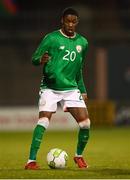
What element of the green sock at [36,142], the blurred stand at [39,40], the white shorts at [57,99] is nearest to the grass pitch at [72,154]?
the green sock at [36,142]

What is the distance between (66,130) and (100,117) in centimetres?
234

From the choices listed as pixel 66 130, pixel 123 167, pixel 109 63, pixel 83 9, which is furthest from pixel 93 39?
pixel 123 167

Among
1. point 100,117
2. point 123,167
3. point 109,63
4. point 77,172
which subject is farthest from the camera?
point 109,63

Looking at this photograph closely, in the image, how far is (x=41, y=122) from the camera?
10.4 meters

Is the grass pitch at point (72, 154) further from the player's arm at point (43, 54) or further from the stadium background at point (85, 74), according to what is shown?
the player's arm at point (43, 54)

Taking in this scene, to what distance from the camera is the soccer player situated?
10352 mm

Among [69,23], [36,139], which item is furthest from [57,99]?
[69,23]

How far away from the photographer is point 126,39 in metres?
30.3

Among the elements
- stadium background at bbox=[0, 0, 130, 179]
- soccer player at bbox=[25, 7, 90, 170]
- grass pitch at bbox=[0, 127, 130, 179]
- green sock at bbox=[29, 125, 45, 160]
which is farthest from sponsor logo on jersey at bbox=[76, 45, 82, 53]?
stadium background at bbox=[0, 0, 130, 179]

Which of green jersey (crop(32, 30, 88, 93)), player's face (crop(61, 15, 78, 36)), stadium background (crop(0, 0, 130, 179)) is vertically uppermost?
player's face (crop(61, 15, 78, 36))

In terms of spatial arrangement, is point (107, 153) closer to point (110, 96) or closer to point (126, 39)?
point (110, 96)

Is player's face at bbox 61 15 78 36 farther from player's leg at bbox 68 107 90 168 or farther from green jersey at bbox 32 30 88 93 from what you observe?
player's leg at bbox 68 107 90 168

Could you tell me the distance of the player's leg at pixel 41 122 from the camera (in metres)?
10.3

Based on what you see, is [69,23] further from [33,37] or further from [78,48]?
[33,37]
